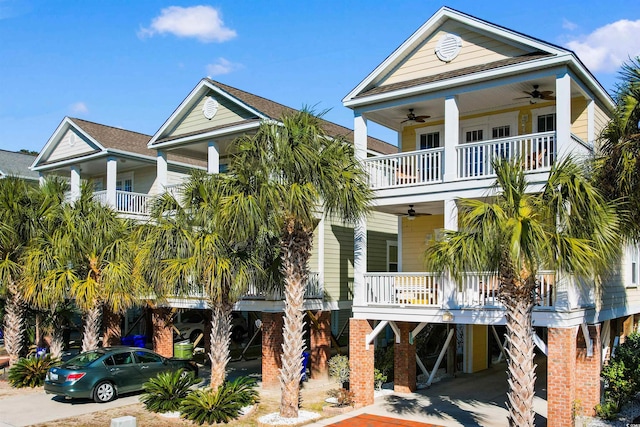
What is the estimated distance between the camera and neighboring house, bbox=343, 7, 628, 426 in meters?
14.5

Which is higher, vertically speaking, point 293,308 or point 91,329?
point 293,308

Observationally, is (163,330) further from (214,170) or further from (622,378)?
(622,378)

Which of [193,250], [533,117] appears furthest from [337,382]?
[533,117]

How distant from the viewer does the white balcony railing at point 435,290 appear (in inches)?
565

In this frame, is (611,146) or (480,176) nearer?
(611,146)

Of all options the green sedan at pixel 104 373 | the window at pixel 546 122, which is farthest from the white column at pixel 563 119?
the green sedan at pixel 104 373

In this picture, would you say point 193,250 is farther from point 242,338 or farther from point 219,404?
point 242,338

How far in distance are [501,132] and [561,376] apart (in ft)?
26.2

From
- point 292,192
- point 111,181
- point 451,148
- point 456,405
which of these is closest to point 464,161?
point 451,148

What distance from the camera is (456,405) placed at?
1705 cm

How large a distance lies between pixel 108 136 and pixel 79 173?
260 centimetres

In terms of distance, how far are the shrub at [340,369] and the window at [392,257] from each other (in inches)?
236

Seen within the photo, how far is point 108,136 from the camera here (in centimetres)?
2772

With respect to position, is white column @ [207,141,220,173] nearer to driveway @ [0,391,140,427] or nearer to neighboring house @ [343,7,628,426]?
neighboring house @ [343,7,628,426]
